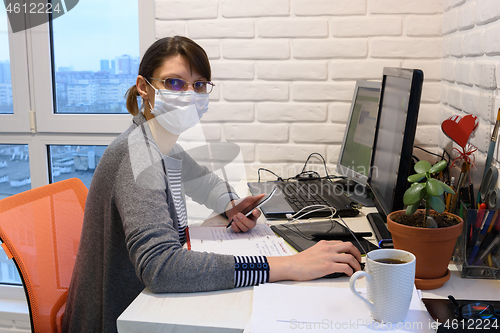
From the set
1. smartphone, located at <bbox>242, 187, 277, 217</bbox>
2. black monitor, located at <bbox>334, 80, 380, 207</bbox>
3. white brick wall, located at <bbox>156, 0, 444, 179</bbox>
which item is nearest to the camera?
smartphone, located at <bbox>242, 187, 277, 217</bbox>

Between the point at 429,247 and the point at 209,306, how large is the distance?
0.43 meters

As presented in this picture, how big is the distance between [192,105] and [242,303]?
0.67m

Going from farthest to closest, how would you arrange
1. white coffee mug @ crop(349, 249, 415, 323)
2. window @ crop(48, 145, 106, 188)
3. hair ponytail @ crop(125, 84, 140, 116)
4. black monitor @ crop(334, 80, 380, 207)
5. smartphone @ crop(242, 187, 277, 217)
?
window @ crop(48, 145, 106, 188) → black monitor @ crop(334, 80, 380, 207) → hair ponytail @ crop(125, 84, 140, 116) → smartphone @ crop(242, 187, 277, 217) → white coffee mug @ crop(349, 249, 415, 323)

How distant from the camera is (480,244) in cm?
85

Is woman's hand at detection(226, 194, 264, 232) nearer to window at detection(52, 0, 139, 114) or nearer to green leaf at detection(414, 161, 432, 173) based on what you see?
green leaf at detection(414, 161, 432, 173)

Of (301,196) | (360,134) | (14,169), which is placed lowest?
(14,169)

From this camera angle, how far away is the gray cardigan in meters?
0.83

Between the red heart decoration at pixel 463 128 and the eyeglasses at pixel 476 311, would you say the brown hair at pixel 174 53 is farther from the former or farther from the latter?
the eyeglasses at pixel 476 311

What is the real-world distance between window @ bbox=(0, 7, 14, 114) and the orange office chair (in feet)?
3.49

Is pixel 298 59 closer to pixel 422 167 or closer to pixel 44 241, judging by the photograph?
pixel 422 167

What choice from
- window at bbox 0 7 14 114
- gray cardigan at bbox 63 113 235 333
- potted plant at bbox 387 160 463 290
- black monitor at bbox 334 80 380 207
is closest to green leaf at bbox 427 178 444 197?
potted plant at bbox 387 160 463 290

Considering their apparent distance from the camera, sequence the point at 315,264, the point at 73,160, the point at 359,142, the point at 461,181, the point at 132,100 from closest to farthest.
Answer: the point at 315,264 → the point at 461,181 → the point at 132,100 → the point at 359,142 → the point at 73,160

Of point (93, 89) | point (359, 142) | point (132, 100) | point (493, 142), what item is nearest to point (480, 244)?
point (493, 142)

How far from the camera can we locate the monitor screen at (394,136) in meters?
0.92
